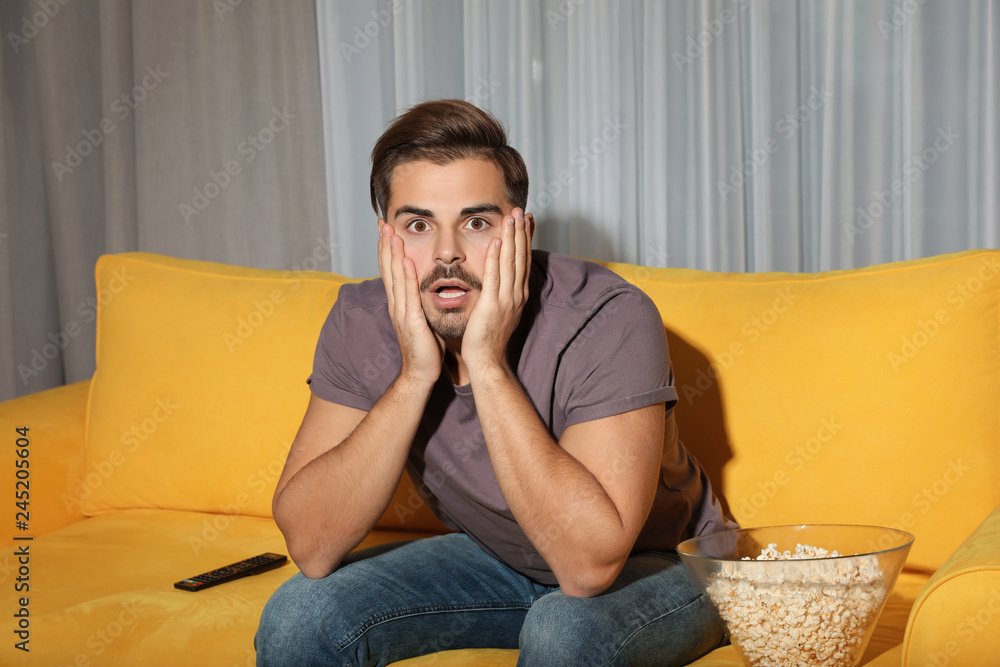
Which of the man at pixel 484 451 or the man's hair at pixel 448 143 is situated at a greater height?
the man's hair at pixel 448 143

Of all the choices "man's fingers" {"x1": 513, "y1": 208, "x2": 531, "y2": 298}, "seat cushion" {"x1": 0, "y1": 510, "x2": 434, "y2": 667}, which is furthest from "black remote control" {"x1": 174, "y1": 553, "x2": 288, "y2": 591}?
"man's fingers" {"x1": 513, "y1": 208, "x2": 531, "y2": 298}

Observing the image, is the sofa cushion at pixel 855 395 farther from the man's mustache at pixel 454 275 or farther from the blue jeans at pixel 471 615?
the man's mustache at pixel 454 275

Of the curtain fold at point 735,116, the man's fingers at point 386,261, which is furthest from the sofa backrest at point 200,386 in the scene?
the curtain fold at point 735,116

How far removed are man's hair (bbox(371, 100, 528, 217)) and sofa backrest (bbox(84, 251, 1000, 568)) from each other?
39 centimetres

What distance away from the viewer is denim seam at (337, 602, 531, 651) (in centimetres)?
126

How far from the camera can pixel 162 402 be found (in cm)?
196

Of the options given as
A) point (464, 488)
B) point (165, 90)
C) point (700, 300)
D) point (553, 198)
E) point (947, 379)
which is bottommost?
point (464, 488)

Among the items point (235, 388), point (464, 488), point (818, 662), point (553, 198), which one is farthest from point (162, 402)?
point (818, 662)

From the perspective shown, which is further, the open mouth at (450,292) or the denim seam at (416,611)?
the open mouth at (450,292)

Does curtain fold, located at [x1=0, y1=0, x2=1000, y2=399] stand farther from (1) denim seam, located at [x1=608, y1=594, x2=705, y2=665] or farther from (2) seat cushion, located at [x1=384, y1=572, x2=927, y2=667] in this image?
(1) denim seam, located at [x1=608, y1=594, x2=705, y2=665]

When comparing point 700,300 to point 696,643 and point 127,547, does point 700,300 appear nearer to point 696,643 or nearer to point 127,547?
point 696,643

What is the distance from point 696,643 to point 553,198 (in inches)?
51.2

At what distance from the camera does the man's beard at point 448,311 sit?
1.40 meters

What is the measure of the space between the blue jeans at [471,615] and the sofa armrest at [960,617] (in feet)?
1.05
